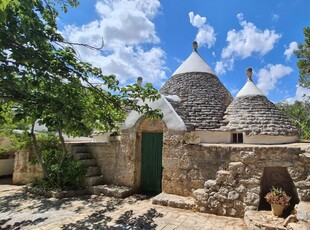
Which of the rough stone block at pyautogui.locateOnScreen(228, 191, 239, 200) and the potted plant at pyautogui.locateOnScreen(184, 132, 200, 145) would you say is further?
the potted plant at pyautogui.locateOnScreen(184, 132, 200, 145)

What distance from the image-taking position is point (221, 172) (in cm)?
671

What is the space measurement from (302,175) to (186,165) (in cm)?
349

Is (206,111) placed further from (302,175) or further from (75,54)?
(75,54)

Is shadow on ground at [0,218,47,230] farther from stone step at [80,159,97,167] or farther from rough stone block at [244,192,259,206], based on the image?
rough stone block at [244,192,259,206]

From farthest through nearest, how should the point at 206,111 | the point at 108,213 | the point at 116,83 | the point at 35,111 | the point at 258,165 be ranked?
the point at 206,111 < the point at 108,213 < the point at 258,165 < the point at 116,83 < the point at 35,111

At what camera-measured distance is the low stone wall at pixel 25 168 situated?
10781 millimetres

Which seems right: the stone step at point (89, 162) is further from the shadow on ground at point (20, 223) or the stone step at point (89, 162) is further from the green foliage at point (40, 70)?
the green foliage at point (40, 70)

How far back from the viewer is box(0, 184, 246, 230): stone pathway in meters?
5.80

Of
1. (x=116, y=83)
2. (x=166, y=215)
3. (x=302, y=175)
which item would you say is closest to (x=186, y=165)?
(x=166, y=215)

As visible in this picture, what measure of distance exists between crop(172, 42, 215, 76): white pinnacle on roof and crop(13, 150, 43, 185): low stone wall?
28.3 feet

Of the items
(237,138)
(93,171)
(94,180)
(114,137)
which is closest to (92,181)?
(94,180)

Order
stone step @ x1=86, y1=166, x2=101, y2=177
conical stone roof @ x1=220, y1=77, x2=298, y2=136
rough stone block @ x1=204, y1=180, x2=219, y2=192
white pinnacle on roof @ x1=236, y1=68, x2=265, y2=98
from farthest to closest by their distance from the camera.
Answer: white pinnacle on roof @ x1=236, y1=68, x2=265, y2=98 → stone step @ x1=86, y1=166, x2=101, y2=177 → conical stone roof @ x1=220, y1=77, x2=298, y2=136 → rough stone block @ x1=204, y1=180, x2=219, y2=192

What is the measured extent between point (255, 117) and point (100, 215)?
23.0ft

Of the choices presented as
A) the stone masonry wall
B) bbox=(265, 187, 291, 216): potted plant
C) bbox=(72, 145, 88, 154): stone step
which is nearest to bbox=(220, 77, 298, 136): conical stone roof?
the stone masonry wall
